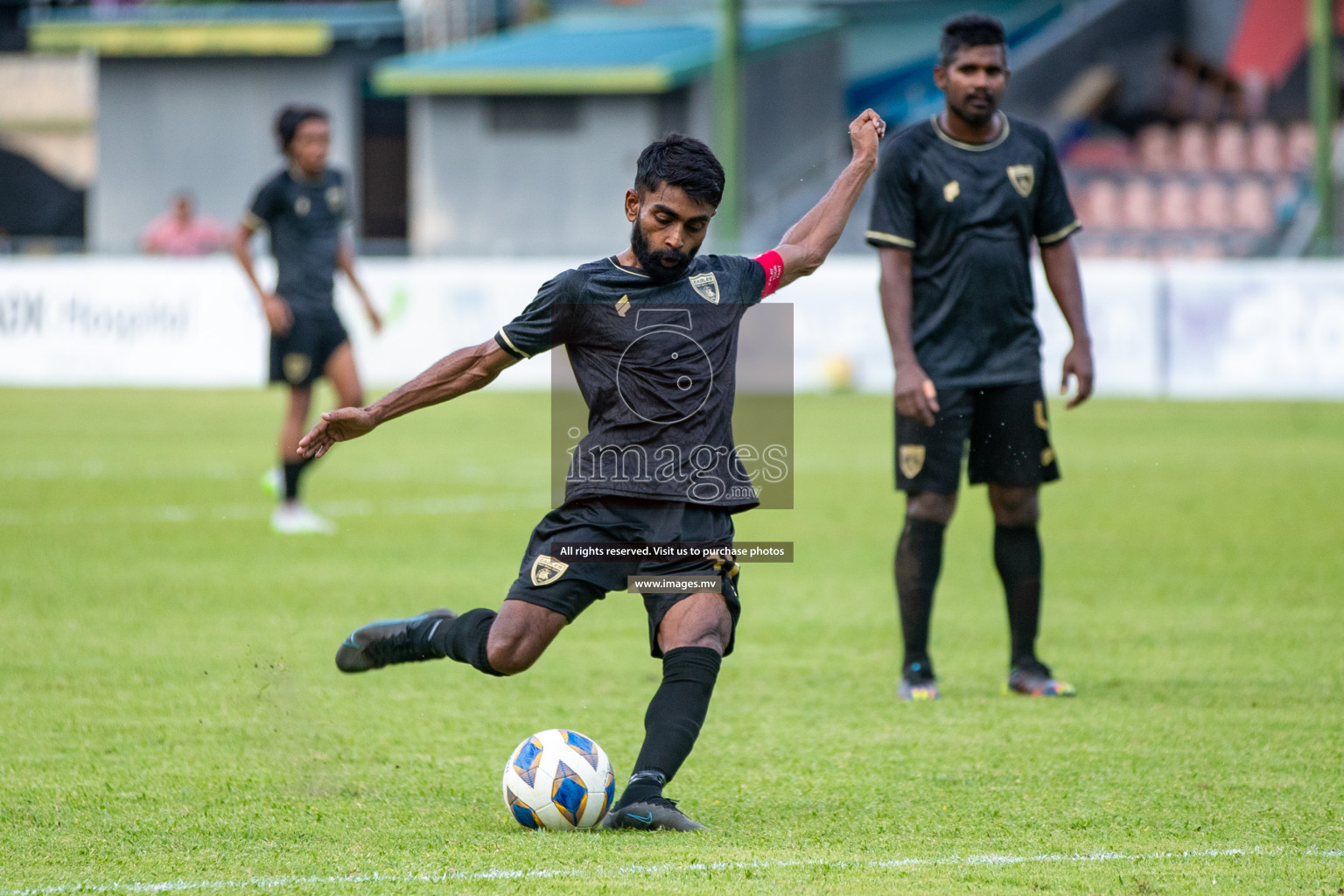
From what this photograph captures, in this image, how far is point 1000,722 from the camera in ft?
18.7

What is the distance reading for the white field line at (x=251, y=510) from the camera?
35.9 ft

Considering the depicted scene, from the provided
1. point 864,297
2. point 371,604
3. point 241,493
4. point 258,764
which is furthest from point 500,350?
point 864,297

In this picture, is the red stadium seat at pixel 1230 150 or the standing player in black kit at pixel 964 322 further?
the red stadium seat at pixel 1230 150

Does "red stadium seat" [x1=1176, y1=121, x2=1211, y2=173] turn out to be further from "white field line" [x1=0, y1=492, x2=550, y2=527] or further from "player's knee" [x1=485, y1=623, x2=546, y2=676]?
"player's knee" [x1=485, y1=623, x2=546, y2=676]

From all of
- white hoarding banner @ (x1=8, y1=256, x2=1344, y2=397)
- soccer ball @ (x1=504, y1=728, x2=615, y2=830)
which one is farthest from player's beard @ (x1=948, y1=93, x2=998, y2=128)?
white hoarding banner @ (x1=8, y1=256, x2=1344, y2=397)

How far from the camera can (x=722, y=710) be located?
19.8ft

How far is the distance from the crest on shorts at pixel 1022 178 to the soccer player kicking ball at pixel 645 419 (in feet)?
5.87

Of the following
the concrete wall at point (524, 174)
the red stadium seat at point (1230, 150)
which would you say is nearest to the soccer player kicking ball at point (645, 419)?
the red stadium seat at point (1230, 150)

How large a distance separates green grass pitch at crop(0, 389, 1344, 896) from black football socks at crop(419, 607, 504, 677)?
14.0 inches

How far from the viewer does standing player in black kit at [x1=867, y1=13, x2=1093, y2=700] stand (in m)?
6.16

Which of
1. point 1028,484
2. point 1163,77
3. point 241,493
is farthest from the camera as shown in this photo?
point 1163,77

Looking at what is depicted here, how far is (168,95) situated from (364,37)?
375 centimetres

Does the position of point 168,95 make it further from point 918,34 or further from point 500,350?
point 500,350

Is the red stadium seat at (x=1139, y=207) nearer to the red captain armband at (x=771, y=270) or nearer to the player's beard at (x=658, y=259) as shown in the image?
the red captain armband at (x=771, y=270)
